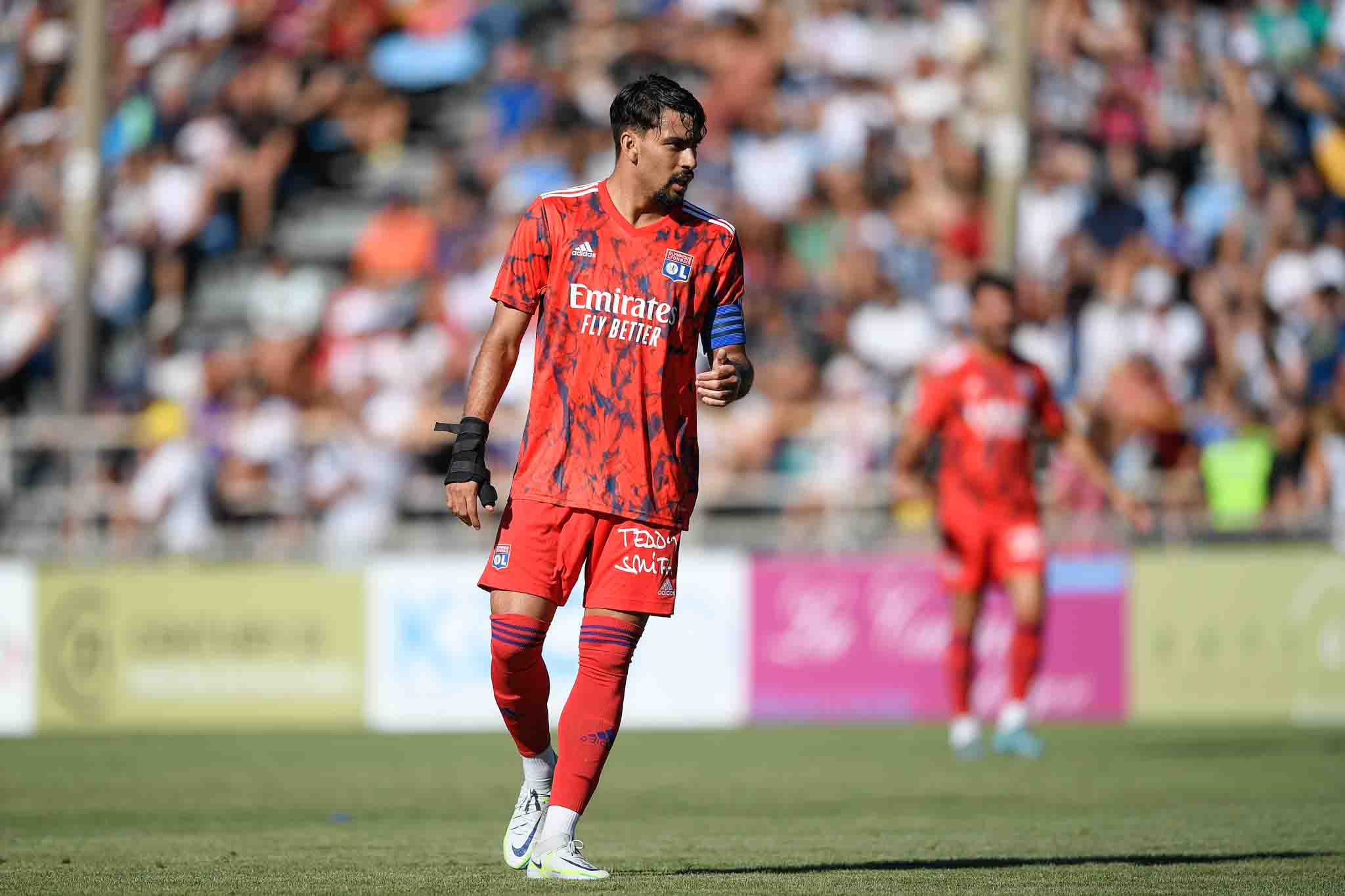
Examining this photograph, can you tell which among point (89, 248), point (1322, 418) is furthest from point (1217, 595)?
point (89, 248)

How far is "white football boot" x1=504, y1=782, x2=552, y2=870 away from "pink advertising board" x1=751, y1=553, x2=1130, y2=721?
27.9 feet

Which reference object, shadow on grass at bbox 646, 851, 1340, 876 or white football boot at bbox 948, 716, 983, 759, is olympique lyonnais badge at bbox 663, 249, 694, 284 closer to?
shadow on grass at bbox 646, 851, 1340, 876

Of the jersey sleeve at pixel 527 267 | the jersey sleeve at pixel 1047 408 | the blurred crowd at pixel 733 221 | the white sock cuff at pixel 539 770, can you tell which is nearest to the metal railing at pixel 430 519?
the blurred crowd at pixel 733 221

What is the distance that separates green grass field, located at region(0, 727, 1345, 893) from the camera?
6.32m

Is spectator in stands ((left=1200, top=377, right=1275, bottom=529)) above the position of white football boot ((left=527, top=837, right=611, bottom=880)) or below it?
above

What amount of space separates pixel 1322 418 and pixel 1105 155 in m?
3.63

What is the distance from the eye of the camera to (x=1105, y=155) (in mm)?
18406

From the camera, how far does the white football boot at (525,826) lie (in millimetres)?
6449

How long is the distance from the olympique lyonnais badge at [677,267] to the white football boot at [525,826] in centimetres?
159

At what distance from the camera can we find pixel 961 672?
12.1 meters

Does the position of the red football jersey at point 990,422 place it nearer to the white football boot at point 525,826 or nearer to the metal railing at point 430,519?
the metal railing at point 430,519

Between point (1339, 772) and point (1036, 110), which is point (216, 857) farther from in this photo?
point (1036, 110)

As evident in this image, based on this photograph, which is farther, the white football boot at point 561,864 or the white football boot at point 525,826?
the white football boot at point 525,826

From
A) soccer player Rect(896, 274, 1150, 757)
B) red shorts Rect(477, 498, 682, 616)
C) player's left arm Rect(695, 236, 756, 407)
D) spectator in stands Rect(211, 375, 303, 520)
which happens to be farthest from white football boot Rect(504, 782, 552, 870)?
spectator in stands Rect(211, 375, 303, 520)
